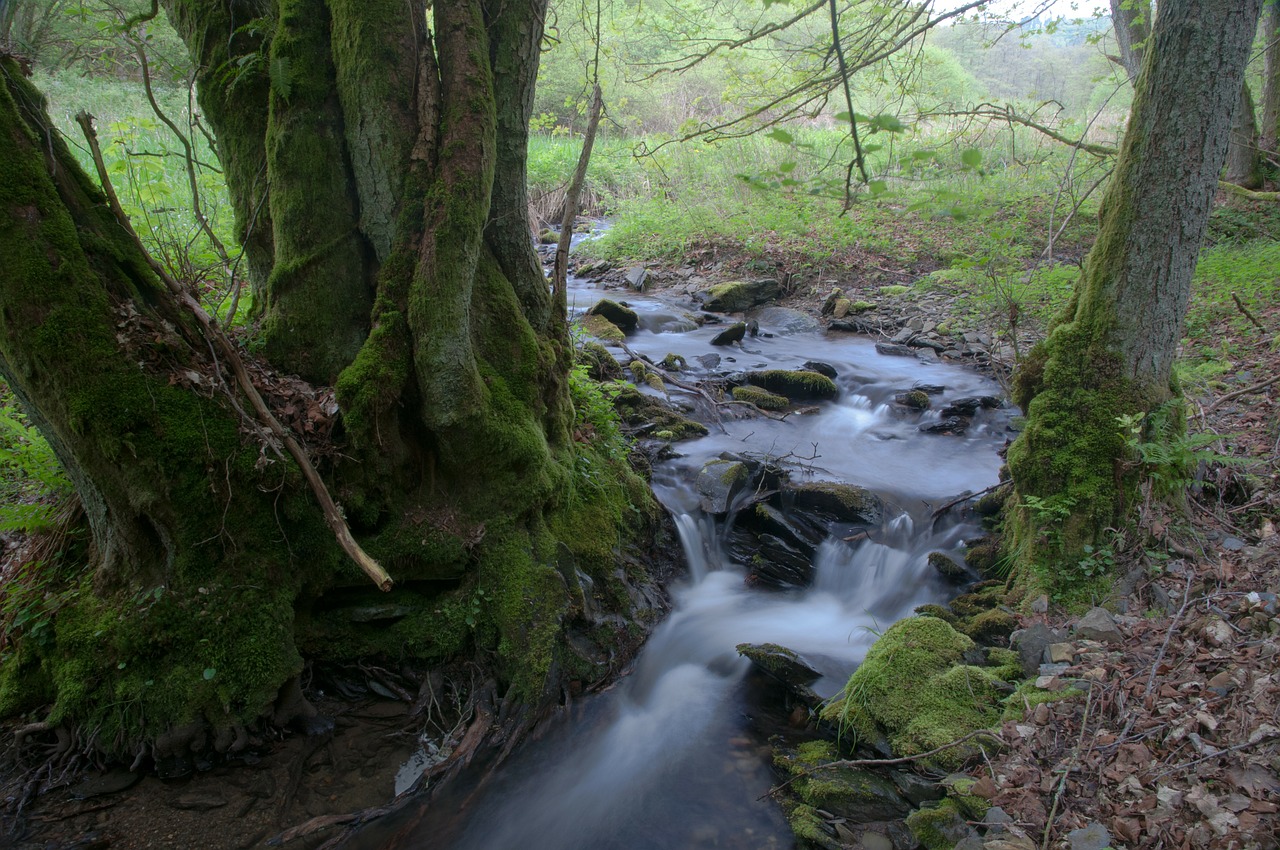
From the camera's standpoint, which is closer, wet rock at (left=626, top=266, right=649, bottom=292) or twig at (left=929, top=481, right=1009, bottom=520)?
twig at (left=929, top=481, right=1009, bottom=520)

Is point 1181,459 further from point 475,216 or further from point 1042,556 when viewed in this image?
point 475,216

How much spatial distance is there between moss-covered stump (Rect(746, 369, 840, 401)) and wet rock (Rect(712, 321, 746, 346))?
2.28 m

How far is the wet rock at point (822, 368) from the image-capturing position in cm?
1052

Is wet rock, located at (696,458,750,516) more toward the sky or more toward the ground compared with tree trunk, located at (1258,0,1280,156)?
more toward the ground

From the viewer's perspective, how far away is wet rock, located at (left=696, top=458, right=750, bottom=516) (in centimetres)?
667

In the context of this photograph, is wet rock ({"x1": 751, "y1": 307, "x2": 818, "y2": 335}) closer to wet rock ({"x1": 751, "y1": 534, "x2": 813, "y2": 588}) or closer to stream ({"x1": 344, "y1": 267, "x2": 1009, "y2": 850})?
stream ({"x1": 344, "y1": 267, "x2": 1009, "y2": 850})

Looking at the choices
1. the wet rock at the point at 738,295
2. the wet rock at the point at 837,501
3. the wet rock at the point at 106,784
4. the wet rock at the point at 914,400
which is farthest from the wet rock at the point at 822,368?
the wet rock at the point at 106,784

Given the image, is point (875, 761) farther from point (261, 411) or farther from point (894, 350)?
point (894, 350)

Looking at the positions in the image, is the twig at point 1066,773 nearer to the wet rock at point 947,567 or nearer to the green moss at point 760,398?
the wet rock at point 947,567

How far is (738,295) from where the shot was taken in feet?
47.7

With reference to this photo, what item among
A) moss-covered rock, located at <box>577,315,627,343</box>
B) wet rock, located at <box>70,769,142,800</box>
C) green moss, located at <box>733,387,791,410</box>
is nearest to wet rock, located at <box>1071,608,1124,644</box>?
wet rock, located at <box>70,769,142,800</box>

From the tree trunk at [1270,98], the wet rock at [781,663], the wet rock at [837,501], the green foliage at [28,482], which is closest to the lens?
the green foliage at [28,482]

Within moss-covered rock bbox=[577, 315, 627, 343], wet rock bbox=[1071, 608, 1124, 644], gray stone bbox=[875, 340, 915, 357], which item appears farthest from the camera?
gray stone bbox=[875, 340, 915, 357]

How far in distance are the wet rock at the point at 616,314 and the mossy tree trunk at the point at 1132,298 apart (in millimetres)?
7967
